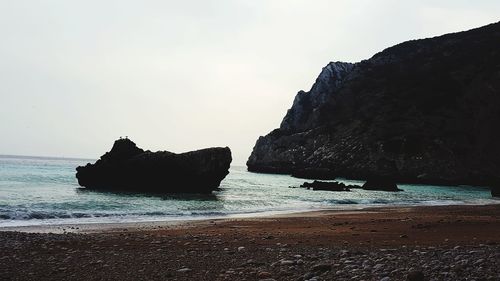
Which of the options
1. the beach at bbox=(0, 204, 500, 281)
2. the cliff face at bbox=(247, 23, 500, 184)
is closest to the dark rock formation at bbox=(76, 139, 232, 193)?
the beach at bbox=(0, 204, 500, 281)

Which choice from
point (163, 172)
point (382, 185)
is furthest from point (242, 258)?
point (382, 185)

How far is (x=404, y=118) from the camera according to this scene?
117562 mm

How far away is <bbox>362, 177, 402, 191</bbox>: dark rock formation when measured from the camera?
65188 millimetres

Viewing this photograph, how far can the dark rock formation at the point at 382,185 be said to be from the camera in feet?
214

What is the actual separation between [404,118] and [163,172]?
281ft

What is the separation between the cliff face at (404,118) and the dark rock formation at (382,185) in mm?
28221

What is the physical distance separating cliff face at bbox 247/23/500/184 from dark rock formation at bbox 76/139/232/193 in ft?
172

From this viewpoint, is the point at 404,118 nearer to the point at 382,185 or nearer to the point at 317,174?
the point at 317,174

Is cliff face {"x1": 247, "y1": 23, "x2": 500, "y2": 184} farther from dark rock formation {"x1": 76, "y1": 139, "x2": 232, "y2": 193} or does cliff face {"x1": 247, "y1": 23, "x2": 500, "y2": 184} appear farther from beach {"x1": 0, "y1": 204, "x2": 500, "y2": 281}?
beach {"x1": 0, "y1": 204, "x2": 500, "y2": 281}

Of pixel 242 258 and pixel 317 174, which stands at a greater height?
pixel 317 174

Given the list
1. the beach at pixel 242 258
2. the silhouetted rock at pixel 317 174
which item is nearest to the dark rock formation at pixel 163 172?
the beach at pixel 242 258

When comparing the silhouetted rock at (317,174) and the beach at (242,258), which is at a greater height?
the silhouetted rock at (317,174)

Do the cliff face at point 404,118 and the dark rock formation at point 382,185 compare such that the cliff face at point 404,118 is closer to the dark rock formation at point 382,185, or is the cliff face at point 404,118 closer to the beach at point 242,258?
the dark rock formation at point 382,185

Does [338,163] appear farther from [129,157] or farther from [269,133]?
[129,157]
